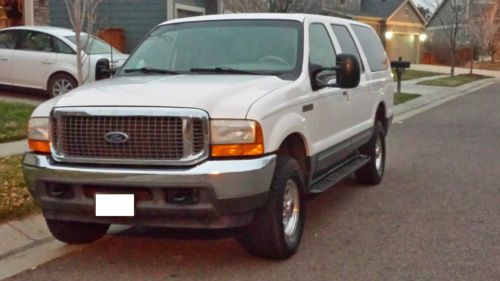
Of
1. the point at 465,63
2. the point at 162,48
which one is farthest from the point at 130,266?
the point at 465,63

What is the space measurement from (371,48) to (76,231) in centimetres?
435

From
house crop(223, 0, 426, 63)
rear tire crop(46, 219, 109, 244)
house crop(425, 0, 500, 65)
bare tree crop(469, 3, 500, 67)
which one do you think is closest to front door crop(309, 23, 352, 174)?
rear tire crop(46, 219, 109, 244)

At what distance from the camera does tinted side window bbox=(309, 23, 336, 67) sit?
5832 millimetres

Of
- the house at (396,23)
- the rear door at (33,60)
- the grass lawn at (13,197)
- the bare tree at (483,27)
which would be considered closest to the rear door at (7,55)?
the rear door at (33,60)

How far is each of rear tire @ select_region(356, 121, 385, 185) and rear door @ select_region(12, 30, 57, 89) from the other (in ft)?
24.6

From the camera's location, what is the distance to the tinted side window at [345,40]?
6.72 m

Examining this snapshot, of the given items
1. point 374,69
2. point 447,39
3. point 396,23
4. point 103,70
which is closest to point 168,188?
point 103,70

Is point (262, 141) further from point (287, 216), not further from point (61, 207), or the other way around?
point (61, 207)

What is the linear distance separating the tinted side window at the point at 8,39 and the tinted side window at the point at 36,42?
230mm

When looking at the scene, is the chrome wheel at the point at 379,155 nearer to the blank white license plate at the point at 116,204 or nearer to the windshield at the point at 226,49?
the windshield at the point at 226,49

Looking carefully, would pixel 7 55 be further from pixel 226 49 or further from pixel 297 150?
pixel 297 150

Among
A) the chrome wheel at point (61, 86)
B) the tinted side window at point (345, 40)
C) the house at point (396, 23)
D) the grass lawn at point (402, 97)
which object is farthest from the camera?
the house at point (396, 23)

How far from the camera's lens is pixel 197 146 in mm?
4336

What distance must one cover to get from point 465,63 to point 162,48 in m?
47.5
